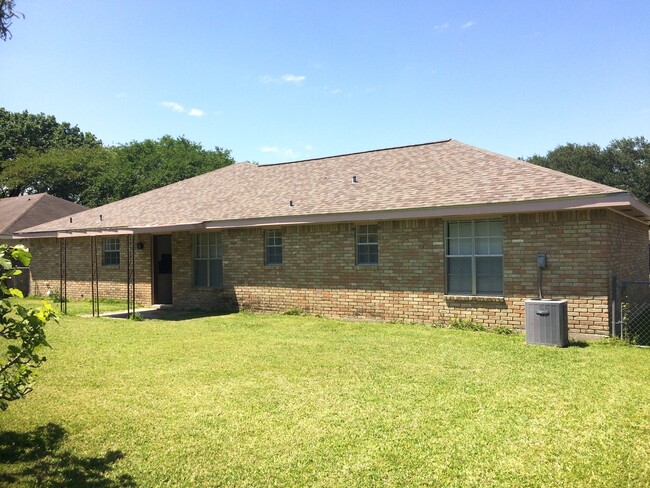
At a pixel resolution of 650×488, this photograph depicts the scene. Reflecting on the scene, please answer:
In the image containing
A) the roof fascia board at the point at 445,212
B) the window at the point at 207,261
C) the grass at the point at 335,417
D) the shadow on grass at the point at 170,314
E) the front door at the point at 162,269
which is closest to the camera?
the grass at the point at 335,417

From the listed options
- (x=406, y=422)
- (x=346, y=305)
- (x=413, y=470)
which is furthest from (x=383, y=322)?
(x=413, y=470)

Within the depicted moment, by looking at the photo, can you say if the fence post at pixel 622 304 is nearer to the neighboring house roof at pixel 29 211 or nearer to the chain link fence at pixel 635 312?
the chain link fence at pixel 635 312

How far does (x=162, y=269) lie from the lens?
1775cm

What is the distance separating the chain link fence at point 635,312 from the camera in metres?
9.87

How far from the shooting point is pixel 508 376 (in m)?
7.18

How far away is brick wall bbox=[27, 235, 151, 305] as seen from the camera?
17.7 m

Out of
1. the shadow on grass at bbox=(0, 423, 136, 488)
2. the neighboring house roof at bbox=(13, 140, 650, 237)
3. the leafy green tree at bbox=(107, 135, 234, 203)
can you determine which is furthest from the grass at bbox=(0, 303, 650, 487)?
the leafy green tree at bbox=(107, 135, 234, 203)

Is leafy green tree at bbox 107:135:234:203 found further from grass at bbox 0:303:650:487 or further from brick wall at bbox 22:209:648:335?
grass at bbox 0:303:650:487

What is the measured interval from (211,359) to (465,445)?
508cm

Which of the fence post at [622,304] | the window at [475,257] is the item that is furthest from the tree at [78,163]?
the fence post at [622,304]

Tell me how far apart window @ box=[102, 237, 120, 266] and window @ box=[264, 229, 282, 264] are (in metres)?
7.22

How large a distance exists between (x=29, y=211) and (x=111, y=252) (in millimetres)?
13725

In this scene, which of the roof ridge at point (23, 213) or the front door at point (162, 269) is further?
the roof ridge at point (23, 213)

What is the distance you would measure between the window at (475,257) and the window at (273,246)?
5.10 meters
